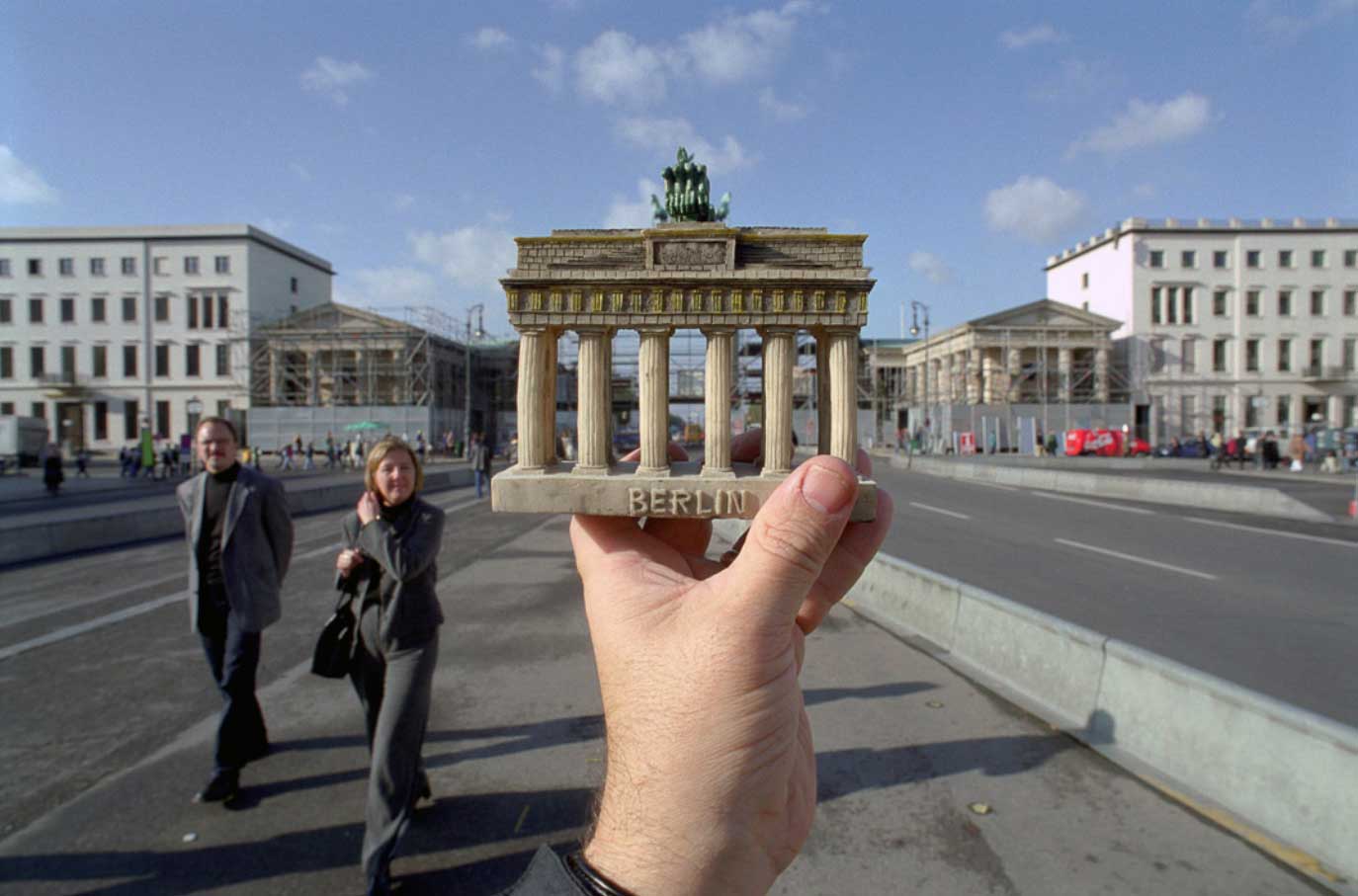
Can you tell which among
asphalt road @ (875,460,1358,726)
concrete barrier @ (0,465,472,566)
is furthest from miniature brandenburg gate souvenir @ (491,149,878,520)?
concrete barrier @ (0,465,472,566)

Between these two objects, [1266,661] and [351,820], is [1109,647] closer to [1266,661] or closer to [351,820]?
[1266,661]

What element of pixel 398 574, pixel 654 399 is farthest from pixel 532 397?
pixel 398 574

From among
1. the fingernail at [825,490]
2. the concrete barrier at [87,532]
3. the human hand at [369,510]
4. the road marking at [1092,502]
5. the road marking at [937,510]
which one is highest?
the fingernail at [825,490]

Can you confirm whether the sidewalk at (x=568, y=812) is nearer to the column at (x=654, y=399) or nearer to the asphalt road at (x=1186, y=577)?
the column at (x=654, y=399)

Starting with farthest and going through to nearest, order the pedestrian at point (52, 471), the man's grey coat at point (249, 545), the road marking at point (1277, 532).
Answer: the pedestrian at point (52, 471) → the road marking at point (1277, 532) → the man's grey coat at point (249, 545)

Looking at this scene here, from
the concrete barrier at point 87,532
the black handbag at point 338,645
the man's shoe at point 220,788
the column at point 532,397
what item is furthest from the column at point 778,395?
the concrete barrier at point 87,532

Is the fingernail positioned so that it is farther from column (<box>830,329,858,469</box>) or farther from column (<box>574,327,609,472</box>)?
column (<box>574,327,609,472</box>)
